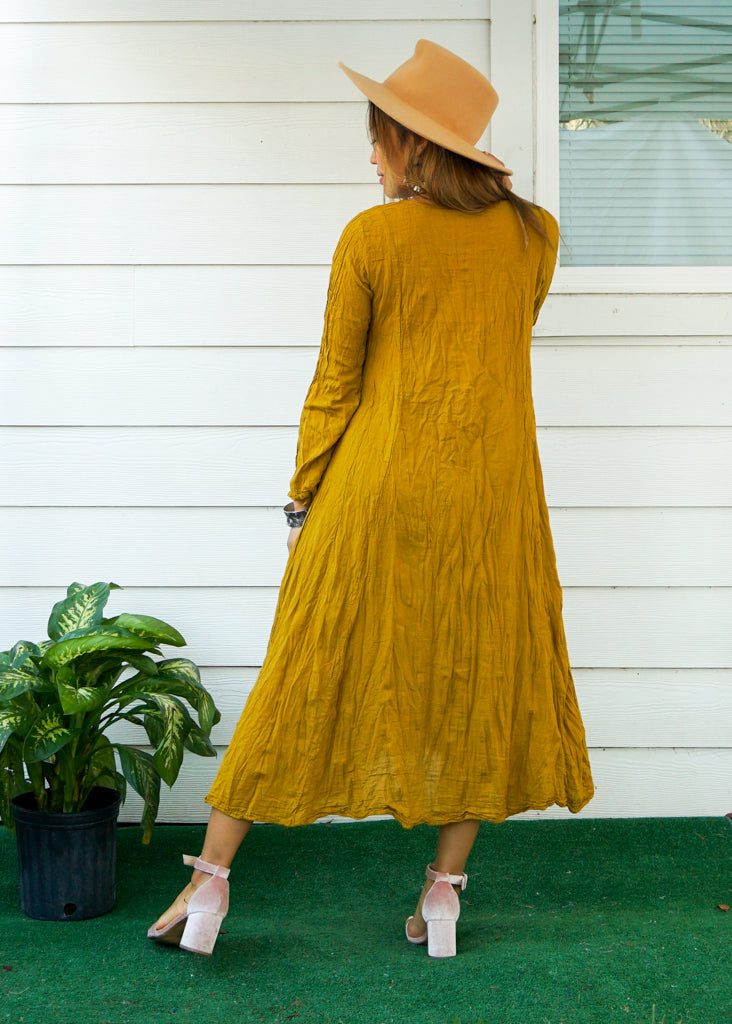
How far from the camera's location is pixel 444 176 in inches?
63.6

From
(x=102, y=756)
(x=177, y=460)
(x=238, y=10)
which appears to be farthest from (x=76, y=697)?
(x=238, y=10)

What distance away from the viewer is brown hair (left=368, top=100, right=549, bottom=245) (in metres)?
1.62

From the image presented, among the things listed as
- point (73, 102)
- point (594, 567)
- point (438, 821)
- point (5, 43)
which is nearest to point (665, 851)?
point (594, 567)

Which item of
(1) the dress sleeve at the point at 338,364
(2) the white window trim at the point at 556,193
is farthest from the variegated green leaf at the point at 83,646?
(2) the white window trim at the point at 556,193

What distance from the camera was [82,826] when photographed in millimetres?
1918

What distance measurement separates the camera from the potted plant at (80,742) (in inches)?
72.2

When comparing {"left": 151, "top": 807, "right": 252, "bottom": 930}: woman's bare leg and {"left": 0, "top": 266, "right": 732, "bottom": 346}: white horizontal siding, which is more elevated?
{"left": 0, "top": 266, "right": 732, "bottom": 346}: white horizontal siding

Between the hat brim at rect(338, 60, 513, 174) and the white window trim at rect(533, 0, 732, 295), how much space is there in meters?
0.82

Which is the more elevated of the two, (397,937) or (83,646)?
(83,646)

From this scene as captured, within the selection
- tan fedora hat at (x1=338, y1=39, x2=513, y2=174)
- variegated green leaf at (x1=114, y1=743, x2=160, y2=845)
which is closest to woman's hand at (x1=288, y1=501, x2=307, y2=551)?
variegated green leaf at (x1=114, y1=743, x2=160, y2=845)

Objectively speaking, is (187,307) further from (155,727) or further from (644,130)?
(644,130)

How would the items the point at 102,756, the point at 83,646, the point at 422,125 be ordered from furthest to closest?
1. the point at 102,756
2. the point at 83,646
3. the point at 422,125

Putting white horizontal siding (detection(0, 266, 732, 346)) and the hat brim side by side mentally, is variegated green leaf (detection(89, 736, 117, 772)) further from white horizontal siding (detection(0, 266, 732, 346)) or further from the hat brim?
the hat brim

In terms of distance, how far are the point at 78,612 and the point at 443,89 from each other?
1.22m
